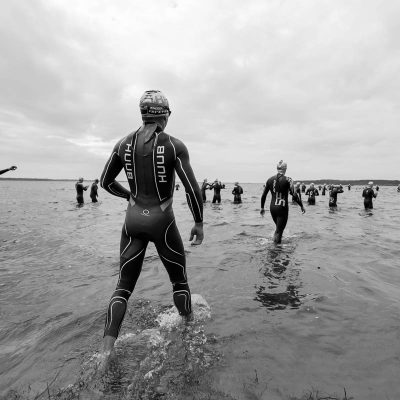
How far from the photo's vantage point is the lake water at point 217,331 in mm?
2701

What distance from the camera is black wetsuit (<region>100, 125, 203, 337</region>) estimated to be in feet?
10.3

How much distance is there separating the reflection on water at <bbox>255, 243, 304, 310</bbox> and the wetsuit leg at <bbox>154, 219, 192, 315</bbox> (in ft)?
4.98

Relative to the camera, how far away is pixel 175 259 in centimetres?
340

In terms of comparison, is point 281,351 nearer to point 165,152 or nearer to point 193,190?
point 193,190

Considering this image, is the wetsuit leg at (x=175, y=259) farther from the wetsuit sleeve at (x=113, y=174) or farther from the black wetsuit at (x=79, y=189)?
the black wetsuit at (x=79, y=189)

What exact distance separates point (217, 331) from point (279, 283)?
2162 millimetres

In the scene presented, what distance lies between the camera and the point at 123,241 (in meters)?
3.38

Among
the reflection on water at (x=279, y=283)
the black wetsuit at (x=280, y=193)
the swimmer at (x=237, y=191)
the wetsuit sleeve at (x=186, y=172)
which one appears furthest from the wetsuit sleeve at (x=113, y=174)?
the swimmer at (x=237, y=191)

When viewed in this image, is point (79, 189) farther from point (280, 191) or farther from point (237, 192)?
point (280, 191)

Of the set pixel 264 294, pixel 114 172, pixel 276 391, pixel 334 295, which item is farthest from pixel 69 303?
→ pixel 334 295

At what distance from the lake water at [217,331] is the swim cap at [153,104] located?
2.53 meters

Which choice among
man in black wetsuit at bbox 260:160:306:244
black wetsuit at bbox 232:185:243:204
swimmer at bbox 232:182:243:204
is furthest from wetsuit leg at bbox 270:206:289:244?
black wetsuit at bbox 232:185:243:204

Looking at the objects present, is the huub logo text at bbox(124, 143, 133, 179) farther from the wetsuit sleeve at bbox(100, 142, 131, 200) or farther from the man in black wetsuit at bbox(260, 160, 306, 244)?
the man in black wetsuit at bbox(260, 160, 306, 244)

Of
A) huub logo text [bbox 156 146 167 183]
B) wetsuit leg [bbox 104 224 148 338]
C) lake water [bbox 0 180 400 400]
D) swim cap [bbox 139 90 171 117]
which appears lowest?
lake water [bbox 0 180 400 400]
